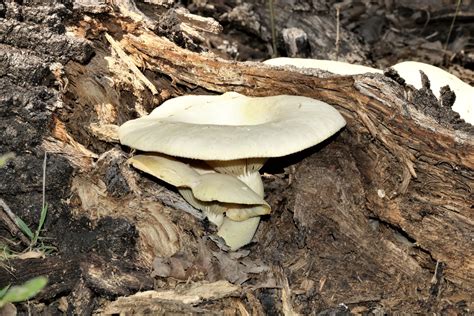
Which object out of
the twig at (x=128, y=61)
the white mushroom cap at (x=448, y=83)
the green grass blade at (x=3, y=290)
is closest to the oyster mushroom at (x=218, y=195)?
the twig at (x=128, y=61)

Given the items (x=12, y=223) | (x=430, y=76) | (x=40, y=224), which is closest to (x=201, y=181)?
(x=40, y=224)

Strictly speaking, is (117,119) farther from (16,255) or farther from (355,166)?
(355,166)

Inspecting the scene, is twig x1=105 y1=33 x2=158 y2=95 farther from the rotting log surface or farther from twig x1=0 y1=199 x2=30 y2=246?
twig x1=0 y1=199 x2=30 y2=246

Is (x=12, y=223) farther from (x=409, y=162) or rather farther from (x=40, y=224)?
(x=409, y=162)

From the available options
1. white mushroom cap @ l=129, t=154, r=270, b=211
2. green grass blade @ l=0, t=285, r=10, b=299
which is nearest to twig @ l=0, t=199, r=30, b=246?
green grass blade @ l=0, t=285, r=10, b=299

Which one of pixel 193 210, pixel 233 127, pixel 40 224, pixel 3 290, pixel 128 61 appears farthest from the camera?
pixel 128 61

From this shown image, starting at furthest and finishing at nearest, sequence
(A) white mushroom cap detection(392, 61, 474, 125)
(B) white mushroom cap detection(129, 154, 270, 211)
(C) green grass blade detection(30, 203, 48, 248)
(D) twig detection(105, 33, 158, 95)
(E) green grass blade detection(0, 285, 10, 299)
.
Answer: (A) white mushroom cap detection(392, 61, 474, 125), (D) twig detection(105, 33, 158, 95), (C) green grass blade detection(30, 203, 48, 248), (B) white mushroom cap detection(129, 154, 270, 211), (E) green grass blade detection(0, 285, 10, 299)
